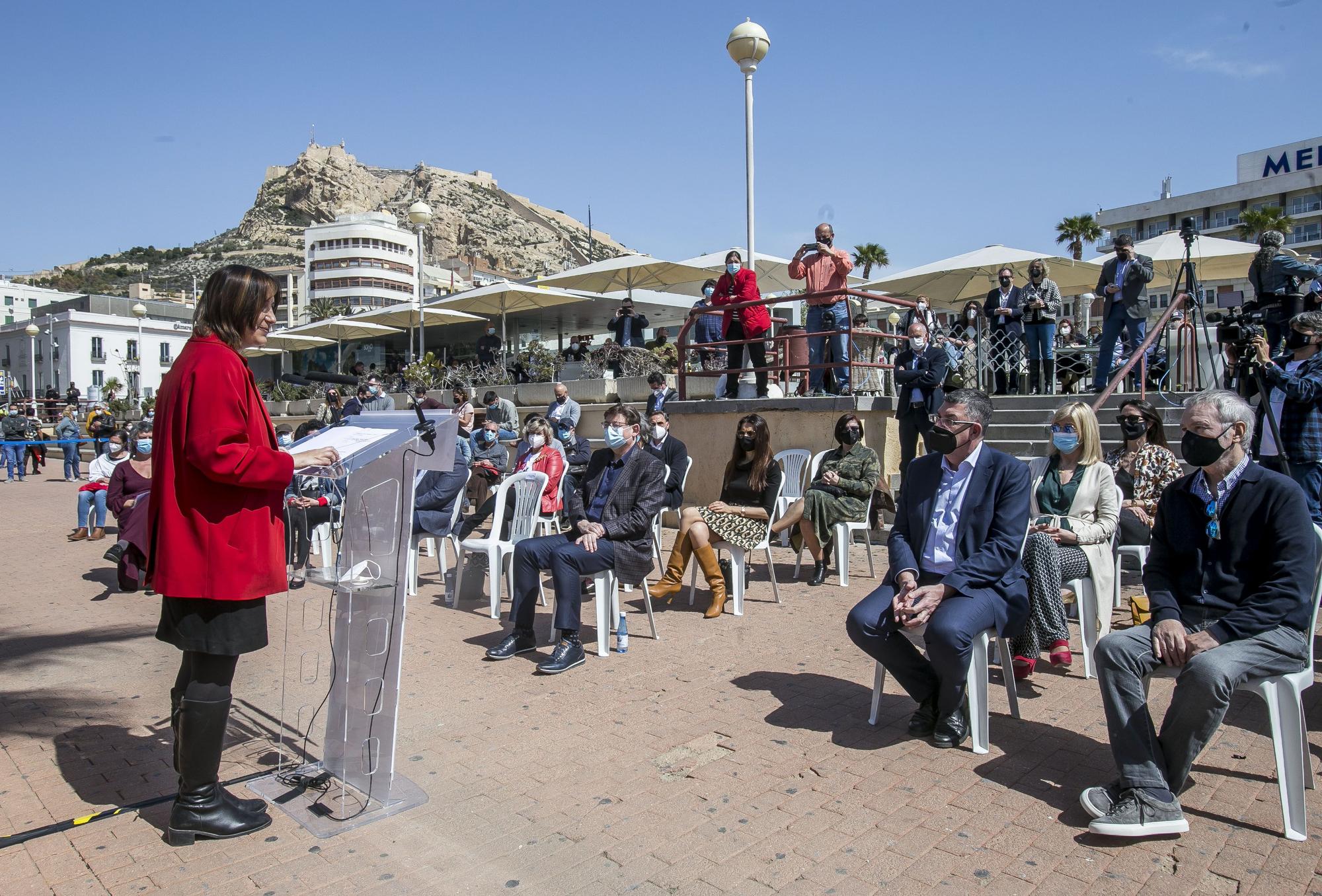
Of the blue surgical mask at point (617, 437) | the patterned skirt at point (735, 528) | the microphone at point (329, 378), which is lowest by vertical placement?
the patterned skirt at point (735, 528)

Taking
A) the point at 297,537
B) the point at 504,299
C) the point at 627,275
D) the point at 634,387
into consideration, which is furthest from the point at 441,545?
the point at 504,299

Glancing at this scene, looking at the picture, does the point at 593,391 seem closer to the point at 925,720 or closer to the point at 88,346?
the point at 925,720

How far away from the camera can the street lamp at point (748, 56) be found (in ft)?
39.1

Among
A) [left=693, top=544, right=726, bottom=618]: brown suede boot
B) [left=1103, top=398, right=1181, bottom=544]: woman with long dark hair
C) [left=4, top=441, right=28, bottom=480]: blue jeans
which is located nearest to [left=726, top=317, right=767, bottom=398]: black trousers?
[left=693, top=544, right=726, bottom=618]: brown suede boot

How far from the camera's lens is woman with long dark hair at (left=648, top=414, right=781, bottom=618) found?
6922mm

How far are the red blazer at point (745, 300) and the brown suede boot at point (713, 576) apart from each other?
15.1 ft

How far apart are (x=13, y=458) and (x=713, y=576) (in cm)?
2224

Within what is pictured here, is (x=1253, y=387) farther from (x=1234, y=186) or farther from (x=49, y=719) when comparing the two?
(x=1234, y=186)

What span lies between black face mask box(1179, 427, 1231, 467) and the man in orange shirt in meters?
6.92

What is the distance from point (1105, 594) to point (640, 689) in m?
2.74

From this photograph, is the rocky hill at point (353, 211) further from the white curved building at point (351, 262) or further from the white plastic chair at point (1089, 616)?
the white plastic chair at point (1089, 616)

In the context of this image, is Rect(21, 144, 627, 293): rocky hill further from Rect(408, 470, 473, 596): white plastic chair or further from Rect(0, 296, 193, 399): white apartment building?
Rect(408, 470, 473, 596): white plastic chair

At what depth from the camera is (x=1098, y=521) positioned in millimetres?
5375

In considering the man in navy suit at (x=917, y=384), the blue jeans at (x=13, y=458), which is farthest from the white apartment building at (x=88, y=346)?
the man in navy suit at (x=917, y=384)
